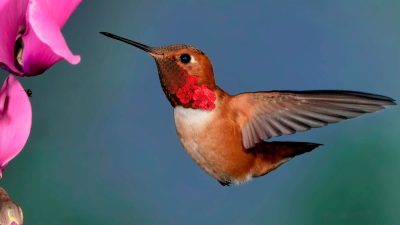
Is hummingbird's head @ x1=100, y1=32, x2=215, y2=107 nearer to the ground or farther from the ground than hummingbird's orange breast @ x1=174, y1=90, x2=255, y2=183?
farther from the ground

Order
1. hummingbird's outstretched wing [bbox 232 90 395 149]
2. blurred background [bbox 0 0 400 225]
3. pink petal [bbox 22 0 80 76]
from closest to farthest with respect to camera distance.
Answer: pink petal [bbox 22 0 80 76], hummingbird's outstretched wing [bbox 232 90 395 149], blurred background [bbox 0 0 400 225]

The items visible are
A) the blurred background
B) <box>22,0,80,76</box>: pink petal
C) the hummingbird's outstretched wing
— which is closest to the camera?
<box>22,0,80,76</box>: pink petal

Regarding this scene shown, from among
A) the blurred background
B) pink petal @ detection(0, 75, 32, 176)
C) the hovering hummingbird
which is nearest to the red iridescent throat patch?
the hovering hummingbird

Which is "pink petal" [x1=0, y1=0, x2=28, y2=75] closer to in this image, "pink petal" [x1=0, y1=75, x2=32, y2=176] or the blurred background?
"pink petal" [x1=0, y1=75, x2=32, y2=176]

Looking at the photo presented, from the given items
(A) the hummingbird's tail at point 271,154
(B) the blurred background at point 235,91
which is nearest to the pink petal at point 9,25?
(A) the hummingbird's tail at point 271,154

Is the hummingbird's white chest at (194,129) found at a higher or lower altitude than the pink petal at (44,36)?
lower

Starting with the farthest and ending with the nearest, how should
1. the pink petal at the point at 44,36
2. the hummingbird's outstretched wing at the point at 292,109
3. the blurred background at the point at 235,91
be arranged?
the blurred background at the point at 235,91 < the hummingbird's outstretched wing at the point at 292,109 < the pink petal at the point at 44,36

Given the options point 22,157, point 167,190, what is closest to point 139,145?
point 167,190

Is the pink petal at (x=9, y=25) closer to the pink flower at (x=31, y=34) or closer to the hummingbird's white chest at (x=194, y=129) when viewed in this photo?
the pink flower at (x=31, y=34)
